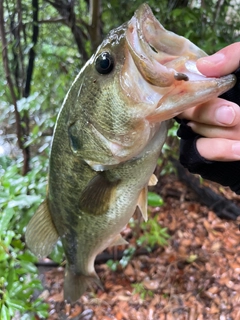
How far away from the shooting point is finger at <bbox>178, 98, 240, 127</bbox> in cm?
83

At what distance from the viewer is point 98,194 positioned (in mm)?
1101

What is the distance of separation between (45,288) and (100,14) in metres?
1.78

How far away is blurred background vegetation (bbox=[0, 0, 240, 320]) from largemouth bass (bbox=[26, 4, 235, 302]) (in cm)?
29

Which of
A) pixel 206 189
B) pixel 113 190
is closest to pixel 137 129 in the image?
pixel 113 190

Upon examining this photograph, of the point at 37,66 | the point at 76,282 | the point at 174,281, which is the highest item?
the point at 37,66

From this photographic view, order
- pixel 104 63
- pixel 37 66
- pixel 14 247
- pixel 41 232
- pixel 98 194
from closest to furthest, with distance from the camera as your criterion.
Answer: pixel 104 63
pixel 98 194
pixel 41 232
pixel 14 247
pixel 37 66

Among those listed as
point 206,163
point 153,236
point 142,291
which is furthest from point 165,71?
point 142,291

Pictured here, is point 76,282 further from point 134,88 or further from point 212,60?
point 212,60

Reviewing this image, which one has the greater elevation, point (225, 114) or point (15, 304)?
point (225, 114)

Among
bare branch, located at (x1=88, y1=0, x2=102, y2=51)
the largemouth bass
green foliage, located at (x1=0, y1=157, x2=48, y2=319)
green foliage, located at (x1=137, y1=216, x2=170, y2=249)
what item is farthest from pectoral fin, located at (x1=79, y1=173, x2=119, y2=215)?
bare branch, located at (x1=88, y1=0, x2=102, y2=51)

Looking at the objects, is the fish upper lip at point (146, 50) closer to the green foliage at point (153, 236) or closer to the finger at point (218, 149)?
the finger at point (218, 149)

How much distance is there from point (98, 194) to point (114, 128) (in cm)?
25

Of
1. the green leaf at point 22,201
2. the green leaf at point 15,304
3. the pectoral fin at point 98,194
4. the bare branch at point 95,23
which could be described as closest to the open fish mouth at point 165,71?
the pectoral fin at point 98,194

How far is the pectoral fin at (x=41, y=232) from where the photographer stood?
1297 millimetres
